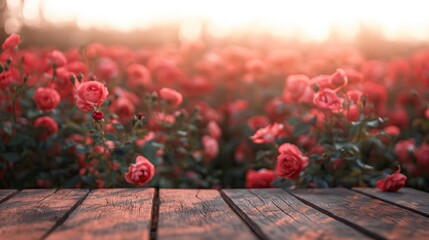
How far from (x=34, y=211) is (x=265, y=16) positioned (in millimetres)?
5308

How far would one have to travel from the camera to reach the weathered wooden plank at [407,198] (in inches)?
69.7

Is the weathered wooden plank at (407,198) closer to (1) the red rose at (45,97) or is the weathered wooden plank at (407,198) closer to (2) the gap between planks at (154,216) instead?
(2) the gap between planks at (154,216)

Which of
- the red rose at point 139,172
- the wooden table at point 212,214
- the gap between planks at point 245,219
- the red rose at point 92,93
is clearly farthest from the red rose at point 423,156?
the red rose at point 92,93

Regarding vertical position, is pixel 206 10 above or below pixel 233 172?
above

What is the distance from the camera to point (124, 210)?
1616 millimetres

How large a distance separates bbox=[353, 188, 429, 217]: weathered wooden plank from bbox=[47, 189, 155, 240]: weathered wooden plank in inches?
28.6

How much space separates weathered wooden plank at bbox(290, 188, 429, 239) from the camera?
1.42 metres

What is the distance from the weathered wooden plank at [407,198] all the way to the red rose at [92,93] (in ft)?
3.03

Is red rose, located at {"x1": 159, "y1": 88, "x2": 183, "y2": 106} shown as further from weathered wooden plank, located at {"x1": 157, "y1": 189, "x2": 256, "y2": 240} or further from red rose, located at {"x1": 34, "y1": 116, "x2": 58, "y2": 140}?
weathered wooden plank, located at {"x1": 157, "y1": 189, "x2": 256, "y2": 240}

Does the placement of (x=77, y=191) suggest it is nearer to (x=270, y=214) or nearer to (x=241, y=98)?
(x=270, y=214)

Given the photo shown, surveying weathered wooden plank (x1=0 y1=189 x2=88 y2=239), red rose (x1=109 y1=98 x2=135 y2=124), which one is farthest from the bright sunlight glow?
weathered wooden plank (x1=0 y1=189 x2=88 y2=239)

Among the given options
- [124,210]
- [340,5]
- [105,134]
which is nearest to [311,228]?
[124,210]

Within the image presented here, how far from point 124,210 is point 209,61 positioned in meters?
2.35

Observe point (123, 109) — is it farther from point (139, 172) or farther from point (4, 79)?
point (139, 172)
